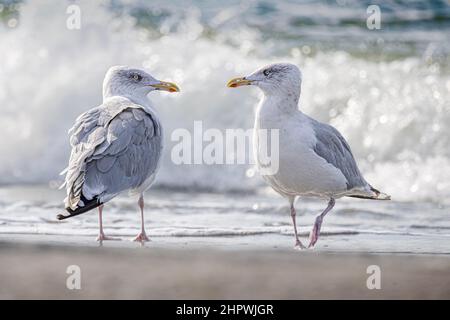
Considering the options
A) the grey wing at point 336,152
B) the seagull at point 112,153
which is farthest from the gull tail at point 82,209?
the grey wing at point 336,152

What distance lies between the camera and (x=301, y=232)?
5766mm

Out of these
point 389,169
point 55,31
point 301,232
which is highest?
point 55,31

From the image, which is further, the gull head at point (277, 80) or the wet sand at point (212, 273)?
the gull head at point (277, 80)

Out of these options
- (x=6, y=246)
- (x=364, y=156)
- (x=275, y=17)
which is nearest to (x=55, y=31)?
(x=275, y=17)

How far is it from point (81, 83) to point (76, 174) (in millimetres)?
4573

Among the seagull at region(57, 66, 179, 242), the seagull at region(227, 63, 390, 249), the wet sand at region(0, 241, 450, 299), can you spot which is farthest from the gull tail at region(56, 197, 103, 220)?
the seagull at region(227, 63, 390, 249)

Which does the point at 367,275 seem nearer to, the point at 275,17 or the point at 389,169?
the point at 389,169

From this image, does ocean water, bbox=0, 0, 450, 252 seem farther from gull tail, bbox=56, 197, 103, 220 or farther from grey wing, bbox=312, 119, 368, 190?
gull tail, bbox=56, 197, 103, 220

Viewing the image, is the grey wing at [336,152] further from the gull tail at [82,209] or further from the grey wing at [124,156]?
the gull tail at [82,209]

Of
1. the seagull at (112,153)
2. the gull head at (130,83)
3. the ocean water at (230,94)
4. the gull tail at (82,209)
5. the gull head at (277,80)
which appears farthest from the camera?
the ocean water at (230,94)

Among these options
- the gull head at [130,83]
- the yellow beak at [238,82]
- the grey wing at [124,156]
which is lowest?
the grey wing at [124,156]

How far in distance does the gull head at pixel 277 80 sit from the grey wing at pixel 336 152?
0.27 m

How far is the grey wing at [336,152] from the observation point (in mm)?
5086

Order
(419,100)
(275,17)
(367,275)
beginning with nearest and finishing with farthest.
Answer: (367,275) < (419,100) < (275,17)
